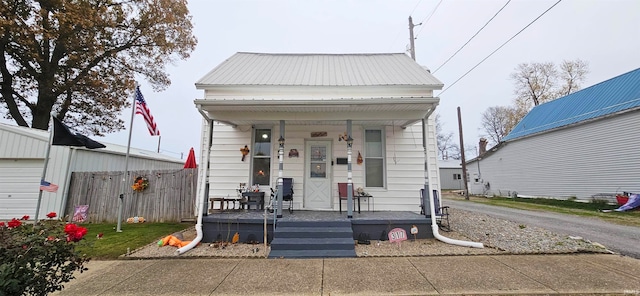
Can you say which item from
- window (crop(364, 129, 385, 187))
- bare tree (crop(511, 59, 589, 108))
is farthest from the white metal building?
window (crop(364, 129, 385, 187))

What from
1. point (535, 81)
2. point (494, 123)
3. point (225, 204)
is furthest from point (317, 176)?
point (494, 123)

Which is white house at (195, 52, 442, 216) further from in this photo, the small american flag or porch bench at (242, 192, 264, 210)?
the small american flag

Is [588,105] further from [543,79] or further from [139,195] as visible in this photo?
[139,195]

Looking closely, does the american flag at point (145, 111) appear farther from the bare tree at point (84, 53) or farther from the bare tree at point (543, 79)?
the bare tree at point (543, 79)

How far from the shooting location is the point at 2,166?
29.9 feet

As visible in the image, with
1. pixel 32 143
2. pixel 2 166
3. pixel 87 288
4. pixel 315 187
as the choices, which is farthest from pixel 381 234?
pixel 2 166

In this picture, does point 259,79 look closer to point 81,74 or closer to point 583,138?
point 81,74

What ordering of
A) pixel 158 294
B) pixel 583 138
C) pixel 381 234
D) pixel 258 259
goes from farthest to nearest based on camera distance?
1. pixel 583 138
2. pixel 381 234
3. pixel 258 259
4. pixel 158 294

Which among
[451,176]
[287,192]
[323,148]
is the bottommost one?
[287,192]

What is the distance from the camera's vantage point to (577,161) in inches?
570

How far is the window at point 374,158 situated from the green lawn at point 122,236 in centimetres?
557

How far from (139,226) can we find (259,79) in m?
5.72

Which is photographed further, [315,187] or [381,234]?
[315,187]

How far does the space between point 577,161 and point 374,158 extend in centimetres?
1452
